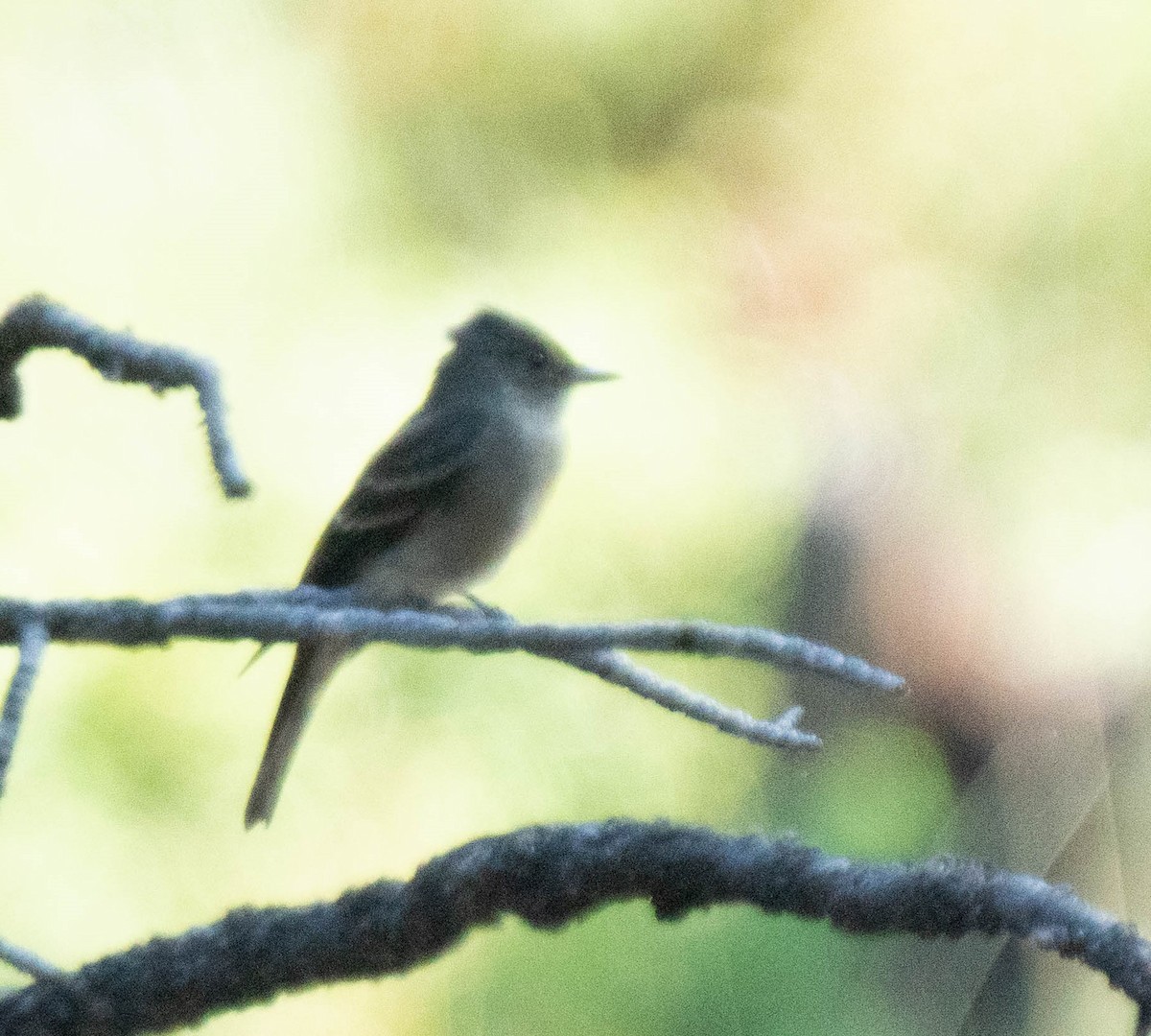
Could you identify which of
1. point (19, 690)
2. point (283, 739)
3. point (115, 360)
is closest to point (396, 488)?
point (283, 739)

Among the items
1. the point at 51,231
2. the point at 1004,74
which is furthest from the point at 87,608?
the point at 1004,74

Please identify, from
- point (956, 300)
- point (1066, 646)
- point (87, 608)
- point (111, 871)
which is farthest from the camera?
point (956, 300)

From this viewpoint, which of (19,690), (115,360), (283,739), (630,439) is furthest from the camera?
(630,439)

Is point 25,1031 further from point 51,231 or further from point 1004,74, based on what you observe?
point 1004,74

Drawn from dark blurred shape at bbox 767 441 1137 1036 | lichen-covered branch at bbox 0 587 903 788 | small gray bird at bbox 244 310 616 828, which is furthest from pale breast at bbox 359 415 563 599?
lichen-covered branch at bbox 0 587 903 788

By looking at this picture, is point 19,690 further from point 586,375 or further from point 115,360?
point 586,375

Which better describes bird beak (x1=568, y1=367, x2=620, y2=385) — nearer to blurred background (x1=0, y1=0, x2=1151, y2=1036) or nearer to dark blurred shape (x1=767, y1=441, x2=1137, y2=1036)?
blurred background (x1=0, y1=0, x2=1151, y2=1036)
